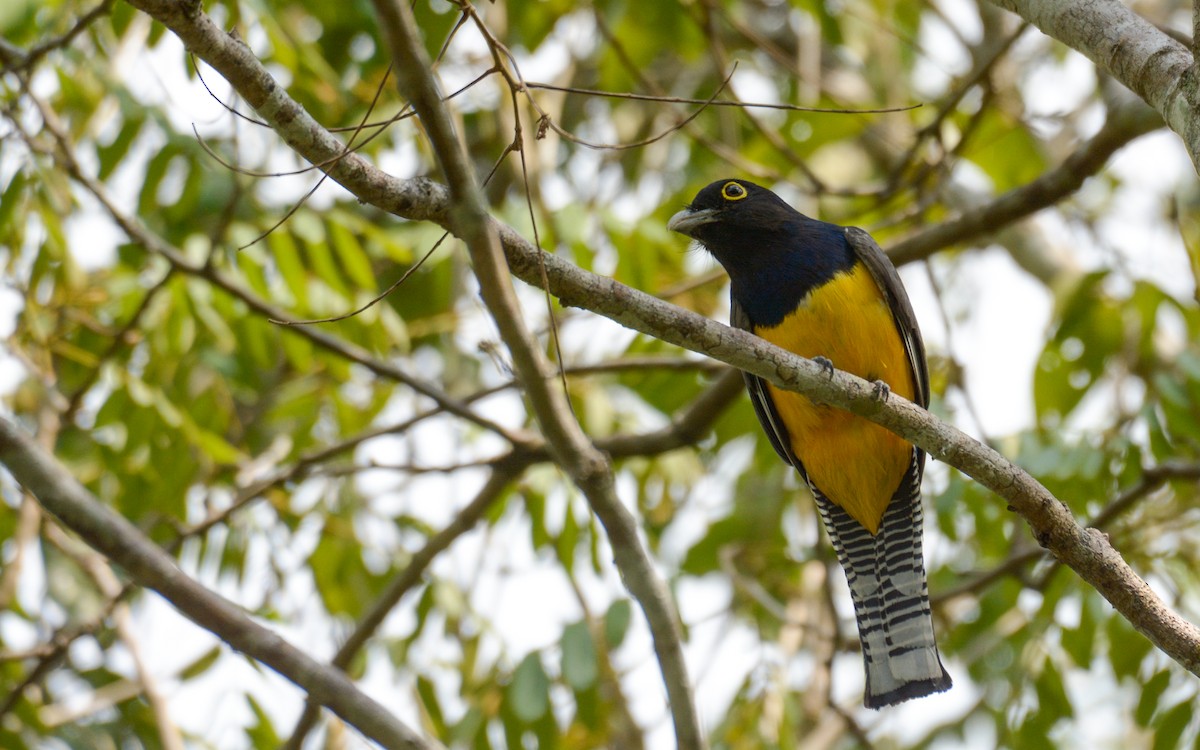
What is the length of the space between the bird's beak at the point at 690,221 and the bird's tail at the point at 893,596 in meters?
1.36

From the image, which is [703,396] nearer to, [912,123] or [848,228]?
[848,228]

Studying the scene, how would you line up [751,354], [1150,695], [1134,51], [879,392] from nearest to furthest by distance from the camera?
[1134,51], [751,354], [879,392], [1150,695]

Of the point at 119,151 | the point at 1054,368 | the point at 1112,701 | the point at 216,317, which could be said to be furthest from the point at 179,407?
the point at 1112,701

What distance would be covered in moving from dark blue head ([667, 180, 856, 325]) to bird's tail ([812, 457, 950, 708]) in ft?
3.22

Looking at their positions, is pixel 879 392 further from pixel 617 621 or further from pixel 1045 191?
pixel 1045 191

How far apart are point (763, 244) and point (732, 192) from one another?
0.37m

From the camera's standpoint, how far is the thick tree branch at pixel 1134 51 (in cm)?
290

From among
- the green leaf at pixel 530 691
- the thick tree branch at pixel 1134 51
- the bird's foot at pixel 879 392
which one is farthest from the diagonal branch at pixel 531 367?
the green leaf at pixel 530 691

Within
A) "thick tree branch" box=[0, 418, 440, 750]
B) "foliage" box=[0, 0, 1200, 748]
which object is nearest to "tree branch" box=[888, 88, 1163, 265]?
"foliage" box=[0, 0, 1200, 748]

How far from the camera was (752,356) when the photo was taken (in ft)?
11.5

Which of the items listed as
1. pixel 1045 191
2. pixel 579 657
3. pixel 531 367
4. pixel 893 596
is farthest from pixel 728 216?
pixel 531 367

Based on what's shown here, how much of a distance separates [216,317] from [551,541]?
6.48 ft

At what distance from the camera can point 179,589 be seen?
8.35 feet

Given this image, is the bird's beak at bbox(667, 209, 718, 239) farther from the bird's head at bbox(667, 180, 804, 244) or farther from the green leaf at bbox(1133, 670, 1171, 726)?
the green leaf at bbox(1133, 670, 1171, 726)
